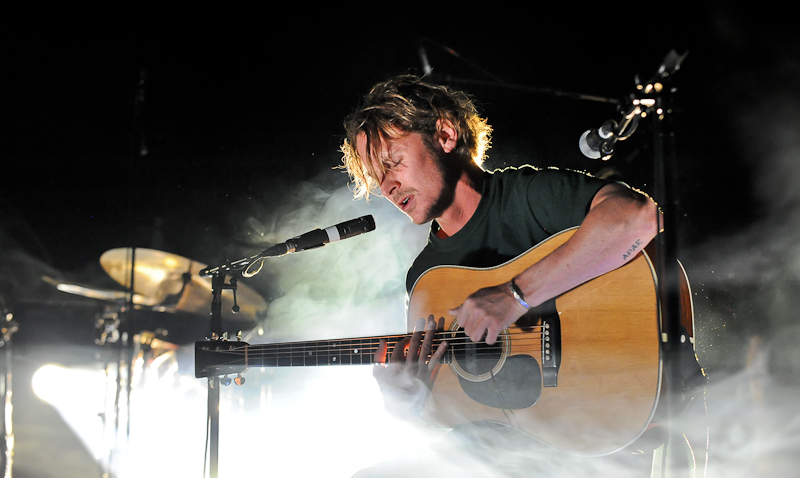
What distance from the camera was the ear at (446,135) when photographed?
2131mm

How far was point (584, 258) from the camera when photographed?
4.86 ft

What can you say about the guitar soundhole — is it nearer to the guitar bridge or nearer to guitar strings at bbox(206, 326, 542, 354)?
guitar strings at bbox(206, 326, 542, 354)

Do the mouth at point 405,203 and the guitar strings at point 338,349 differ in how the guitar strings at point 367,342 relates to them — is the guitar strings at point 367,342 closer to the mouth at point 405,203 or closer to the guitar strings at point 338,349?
the guitar strings at point 338,349

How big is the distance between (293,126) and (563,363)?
1.87 metres

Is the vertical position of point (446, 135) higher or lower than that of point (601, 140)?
higher

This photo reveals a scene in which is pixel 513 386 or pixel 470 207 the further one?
pixel 470 207

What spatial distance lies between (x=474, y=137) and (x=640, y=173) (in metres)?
0.71

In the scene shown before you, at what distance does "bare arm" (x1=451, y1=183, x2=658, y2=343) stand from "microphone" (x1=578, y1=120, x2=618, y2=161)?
112 mm

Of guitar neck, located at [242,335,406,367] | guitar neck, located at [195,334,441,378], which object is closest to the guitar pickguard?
guitar neck, located at [195,334,441,378]

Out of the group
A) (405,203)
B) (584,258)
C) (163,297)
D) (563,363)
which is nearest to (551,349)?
(563,363)

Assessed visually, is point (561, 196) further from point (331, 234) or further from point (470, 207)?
point (331, 234)

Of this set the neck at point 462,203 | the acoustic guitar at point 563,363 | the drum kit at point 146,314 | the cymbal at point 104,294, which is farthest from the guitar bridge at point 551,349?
the cymbal at point 104,294

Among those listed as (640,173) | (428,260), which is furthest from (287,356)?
(640,173)

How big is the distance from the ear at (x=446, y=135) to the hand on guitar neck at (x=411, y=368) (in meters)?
0.75
